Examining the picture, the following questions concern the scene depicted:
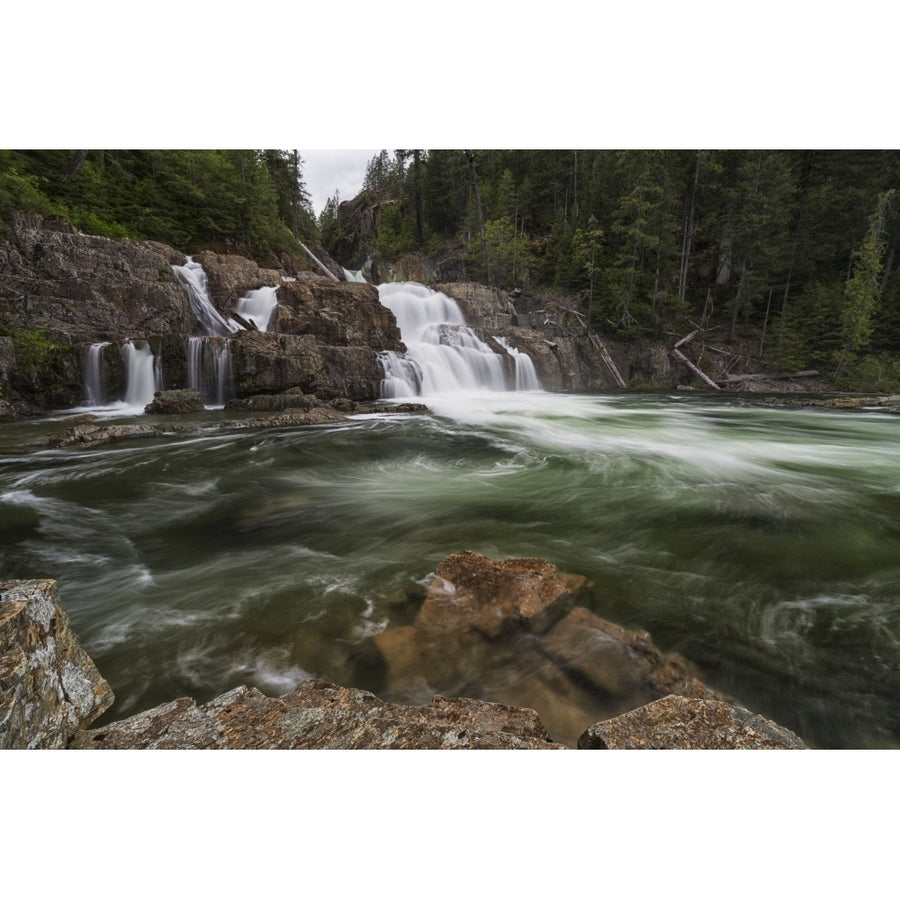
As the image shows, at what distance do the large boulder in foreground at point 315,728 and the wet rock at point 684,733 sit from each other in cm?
23

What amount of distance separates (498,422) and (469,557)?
29.7 feet

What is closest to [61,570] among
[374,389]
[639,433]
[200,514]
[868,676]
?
[200,514]

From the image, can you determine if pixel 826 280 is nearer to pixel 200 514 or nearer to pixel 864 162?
pixel 864 162

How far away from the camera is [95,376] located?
12336mm

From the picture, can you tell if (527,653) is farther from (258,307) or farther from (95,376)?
(258,307)

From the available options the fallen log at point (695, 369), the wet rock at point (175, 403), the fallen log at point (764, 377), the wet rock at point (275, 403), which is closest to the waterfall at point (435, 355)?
the wet rock at point (275, 403)

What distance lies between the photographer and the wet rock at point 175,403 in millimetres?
11922

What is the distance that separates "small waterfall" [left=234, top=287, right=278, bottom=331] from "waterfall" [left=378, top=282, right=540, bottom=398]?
476 cm

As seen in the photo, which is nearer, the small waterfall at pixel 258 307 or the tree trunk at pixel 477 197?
the small waterfall at pixel 258 307

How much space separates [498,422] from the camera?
1241cm

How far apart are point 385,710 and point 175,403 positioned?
1269cm

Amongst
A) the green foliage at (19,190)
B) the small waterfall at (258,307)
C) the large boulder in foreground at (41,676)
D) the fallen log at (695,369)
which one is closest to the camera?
the large boulder in foreground at (41,676)

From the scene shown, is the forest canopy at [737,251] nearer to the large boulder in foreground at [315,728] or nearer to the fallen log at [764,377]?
the fallen log at [764,377]

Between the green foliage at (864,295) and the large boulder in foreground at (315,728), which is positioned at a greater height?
the green foliage at (864,295)
